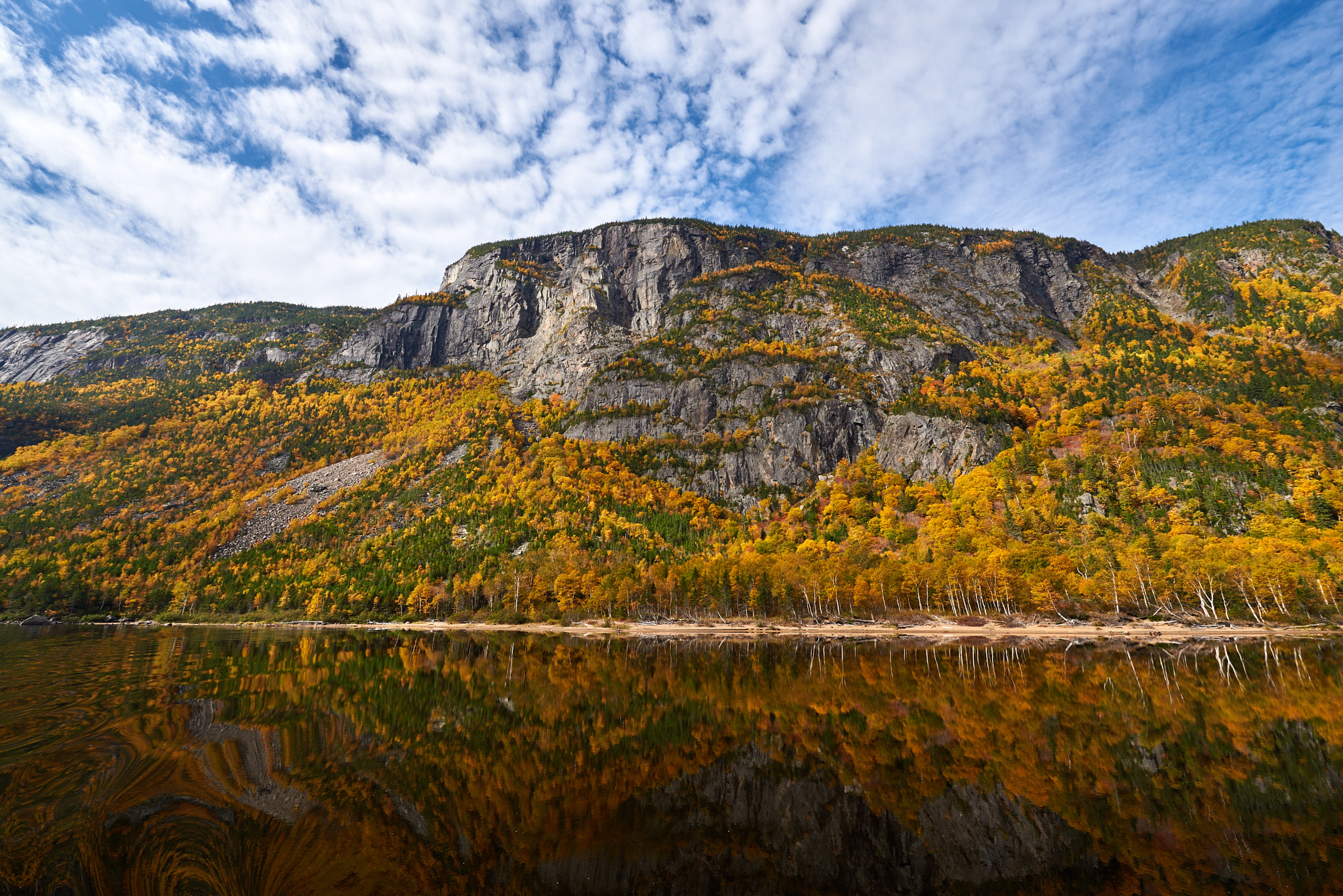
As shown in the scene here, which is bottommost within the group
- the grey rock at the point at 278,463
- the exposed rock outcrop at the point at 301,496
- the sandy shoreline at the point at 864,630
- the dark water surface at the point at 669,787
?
the sandy shoreline at the point at 864,630

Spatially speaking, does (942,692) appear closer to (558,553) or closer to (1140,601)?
(1140,601)

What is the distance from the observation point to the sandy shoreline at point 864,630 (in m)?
63.0

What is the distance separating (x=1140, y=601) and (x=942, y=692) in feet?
228

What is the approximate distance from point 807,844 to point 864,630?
7043 centimetres

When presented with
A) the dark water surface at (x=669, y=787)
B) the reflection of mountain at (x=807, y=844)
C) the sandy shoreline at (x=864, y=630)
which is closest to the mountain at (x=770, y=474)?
the sandy shoreline at (x=864, y=630)

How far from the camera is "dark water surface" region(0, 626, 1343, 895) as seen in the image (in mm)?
10273

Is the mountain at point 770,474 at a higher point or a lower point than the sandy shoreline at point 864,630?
higher

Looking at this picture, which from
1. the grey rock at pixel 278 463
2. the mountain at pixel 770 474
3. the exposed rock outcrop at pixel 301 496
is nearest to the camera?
the mountain at pixel 770 474

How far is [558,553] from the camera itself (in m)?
102

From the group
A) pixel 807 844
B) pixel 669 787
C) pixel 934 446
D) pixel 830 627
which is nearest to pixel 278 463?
pixel 830 627

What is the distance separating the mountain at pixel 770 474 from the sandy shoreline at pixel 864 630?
4.60 m

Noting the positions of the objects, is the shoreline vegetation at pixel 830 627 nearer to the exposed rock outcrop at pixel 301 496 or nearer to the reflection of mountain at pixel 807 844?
the exposed rock outcrop at pixel 301 496

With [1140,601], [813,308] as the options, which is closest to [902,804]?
[1140,601]

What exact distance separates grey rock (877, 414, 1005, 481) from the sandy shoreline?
55881 millimetres
